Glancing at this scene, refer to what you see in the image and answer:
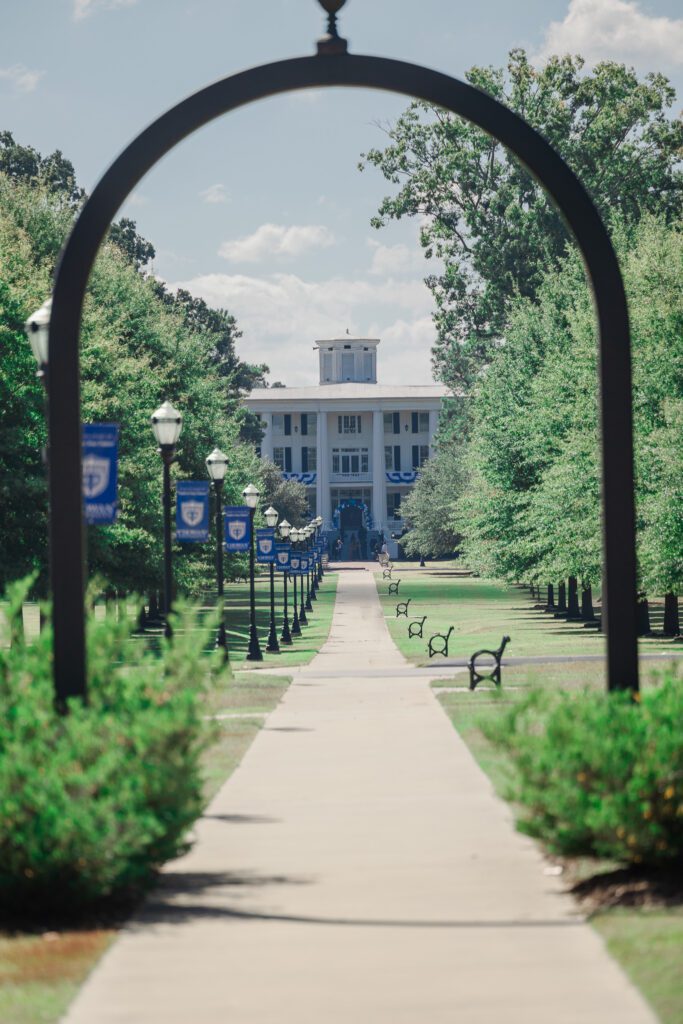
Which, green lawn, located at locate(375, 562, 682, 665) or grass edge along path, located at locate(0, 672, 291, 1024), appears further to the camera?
green lawn, located at locate(375, 562, 682, 665)

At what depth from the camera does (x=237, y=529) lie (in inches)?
1367

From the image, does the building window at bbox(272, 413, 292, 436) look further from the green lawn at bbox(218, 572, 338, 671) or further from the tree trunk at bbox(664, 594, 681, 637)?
the tree trunk at bbox(664, 594, 681, 637)

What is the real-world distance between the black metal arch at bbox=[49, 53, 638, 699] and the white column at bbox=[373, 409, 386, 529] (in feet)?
452

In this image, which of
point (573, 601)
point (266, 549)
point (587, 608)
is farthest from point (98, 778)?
point (573, 601)

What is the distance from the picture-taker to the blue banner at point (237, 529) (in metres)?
34.5

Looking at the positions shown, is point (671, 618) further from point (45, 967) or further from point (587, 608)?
point (45, 967)

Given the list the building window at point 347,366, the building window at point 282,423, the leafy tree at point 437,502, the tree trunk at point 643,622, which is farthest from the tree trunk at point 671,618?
the building window at point 347,366

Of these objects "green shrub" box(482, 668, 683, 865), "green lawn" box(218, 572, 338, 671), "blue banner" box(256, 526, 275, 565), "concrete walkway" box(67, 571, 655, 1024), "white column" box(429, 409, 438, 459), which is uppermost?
"white column" box(429, 409, 438, 459)

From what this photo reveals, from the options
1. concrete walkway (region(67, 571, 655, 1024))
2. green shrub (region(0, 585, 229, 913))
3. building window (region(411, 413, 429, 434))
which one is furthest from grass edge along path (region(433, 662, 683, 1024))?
building window (region(411, 413, 429, 434))

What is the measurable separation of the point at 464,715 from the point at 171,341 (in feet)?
135

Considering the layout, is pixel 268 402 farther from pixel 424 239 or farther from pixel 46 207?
pixel 46 207

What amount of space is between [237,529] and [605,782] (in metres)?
26.4

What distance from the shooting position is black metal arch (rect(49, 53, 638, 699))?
972cm

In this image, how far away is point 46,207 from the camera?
55.3 metres
